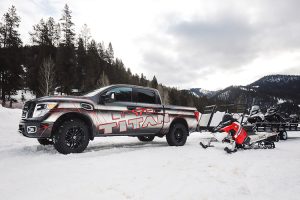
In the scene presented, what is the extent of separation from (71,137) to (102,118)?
3.39ft

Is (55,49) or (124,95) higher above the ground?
(55,49)

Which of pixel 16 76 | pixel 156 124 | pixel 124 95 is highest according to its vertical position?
pixel 16 76

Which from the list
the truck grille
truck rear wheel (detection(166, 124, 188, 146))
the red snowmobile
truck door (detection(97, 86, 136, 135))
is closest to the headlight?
the truck grille

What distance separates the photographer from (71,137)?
6.56 metres

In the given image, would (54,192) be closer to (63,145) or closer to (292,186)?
(63,145)

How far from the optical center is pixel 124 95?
7980mm

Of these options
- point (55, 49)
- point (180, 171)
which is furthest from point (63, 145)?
point (55, 49)

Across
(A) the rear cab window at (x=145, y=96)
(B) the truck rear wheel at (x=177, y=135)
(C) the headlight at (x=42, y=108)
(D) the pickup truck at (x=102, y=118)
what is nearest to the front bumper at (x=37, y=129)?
(D) the pickup truck at (x=102, y=118)

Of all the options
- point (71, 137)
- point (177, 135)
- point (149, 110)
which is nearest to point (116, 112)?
point (149, 110)

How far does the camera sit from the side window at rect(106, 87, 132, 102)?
305 inches

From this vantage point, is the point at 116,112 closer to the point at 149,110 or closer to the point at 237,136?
the point at 149,110

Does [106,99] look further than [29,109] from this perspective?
Yes

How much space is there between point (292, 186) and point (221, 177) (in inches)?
43.2

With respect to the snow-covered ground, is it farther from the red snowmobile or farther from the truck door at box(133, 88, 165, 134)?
the truck door at box(133, 88, 165, 134)
